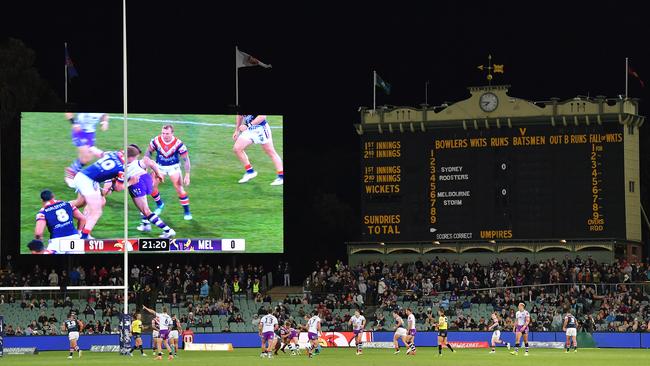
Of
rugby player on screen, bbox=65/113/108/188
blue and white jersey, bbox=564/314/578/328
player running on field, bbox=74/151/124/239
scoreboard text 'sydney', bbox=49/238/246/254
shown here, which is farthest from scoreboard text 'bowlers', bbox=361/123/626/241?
rugby player on screen, bbox=65/113/108/188

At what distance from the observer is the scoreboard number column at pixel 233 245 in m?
62.9

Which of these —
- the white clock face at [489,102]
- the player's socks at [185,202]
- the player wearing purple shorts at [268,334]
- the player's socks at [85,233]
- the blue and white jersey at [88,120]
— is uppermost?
the white clock face at [489,102]

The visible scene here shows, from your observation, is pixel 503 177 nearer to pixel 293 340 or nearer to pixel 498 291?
pixel 498 291

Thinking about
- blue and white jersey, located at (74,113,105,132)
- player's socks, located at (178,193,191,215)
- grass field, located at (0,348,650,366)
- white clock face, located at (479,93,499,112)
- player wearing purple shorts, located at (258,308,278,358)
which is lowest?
grass field, located at (0,348,650,366)

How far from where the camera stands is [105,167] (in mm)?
61781

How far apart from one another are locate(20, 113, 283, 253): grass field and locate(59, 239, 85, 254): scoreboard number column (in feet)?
2.56

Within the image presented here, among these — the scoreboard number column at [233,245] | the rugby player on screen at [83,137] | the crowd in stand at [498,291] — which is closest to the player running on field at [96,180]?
the rugby player on screen at [83,137]

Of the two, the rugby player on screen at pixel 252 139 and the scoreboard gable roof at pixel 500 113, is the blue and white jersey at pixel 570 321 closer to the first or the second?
the scoreboard gable roof at pixel 500 113

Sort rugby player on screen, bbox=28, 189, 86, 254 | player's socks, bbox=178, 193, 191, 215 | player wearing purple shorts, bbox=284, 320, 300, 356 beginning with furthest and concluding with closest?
1. player's socks, bbox=178, 193, 191, 215
2. rugby player on screen, bbox=28, 189, 86, 254
3. player wearing purple shorts, bbox=284, 320, 300, 356

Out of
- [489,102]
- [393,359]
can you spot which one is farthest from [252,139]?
[393,359]

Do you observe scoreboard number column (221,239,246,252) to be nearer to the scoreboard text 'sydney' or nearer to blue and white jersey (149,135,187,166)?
the scoreboard text 'sydney'

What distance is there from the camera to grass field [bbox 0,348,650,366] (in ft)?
133

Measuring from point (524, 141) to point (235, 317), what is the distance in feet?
48.5

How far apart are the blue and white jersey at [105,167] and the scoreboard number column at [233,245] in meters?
5.53
